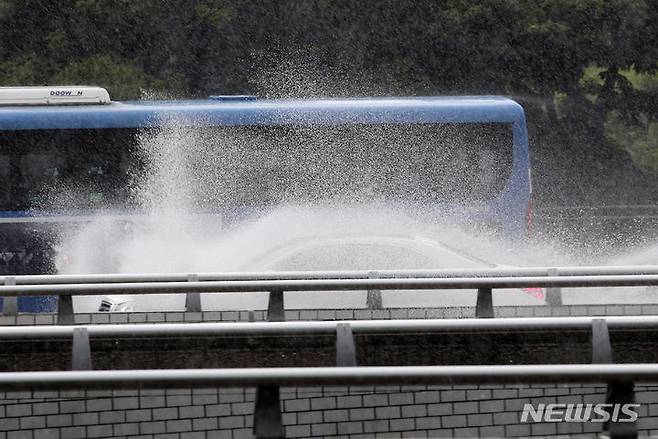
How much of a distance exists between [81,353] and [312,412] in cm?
202

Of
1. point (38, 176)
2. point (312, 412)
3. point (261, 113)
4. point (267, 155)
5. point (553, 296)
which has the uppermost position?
point (261, 113)

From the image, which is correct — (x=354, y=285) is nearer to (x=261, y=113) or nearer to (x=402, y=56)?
(x=261, y=113)

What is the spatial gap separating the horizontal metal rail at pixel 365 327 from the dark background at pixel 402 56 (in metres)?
28.8

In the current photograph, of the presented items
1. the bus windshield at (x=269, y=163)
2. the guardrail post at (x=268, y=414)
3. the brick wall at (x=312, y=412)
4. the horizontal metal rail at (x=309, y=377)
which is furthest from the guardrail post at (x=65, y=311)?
the bus windshield at (x=269, y=163)

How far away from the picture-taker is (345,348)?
636 cm

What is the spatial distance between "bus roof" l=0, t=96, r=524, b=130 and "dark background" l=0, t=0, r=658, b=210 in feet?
49.4

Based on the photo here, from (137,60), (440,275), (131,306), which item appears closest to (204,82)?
(137,60)

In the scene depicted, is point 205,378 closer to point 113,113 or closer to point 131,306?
point 131,306

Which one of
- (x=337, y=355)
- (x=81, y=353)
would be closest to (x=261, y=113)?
(x=81, y=353)

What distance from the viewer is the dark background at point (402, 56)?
3588cm

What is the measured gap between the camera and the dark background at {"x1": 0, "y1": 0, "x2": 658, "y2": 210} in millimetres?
35875

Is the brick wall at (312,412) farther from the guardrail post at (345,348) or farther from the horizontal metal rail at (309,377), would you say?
the guardrail post at (345,348)

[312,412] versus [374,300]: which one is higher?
[374,300]

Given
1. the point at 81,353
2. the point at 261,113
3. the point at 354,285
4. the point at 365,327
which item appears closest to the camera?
the point at 365,327
